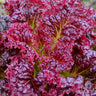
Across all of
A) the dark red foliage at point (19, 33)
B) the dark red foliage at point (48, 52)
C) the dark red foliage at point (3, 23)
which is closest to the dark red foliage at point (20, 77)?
the dark red foliage at point (48, 52)

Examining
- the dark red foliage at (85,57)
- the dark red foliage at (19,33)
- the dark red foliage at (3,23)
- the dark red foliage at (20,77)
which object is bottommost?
the dark red foliage at (20,77)

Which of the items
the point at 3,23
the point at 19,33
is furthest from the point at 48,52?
the point at 3,23

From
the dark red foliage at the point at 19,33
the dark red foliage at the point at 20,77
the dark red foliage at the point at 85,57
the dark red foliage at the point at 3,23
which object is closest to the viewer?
the dark red foliage at the point at 20,77

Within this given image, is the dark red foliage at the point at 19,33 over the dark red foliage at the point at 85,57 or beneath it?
over

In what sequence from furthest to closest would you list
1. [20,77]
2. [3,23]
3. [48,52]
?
[3,23] < [48,52] < [20,77]

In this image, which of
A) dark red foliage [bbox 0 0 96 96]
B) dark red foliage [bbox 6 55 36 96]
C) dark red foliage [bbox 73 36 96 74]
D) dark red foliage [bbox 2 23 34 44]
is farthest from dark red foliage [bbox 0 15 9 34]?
dark red foliage [bbox 73 36 96 74]

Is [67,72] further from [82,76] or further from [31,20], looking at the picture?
[31,20]

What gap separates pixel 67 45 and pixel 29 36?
1.43ft

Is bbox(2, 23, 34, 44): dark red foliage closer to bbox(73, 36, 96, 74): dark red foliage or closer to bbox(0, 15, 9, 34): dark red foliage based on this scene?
bbox(0, 15, 9, 34): dark red foliage

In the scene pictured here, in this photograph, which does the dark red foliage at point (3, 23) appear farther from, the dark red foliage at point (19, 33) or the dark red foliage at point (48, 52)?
the dark red foliage at point (19, 33)

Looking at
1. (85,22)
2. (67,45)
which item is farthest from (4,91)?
(85,22)

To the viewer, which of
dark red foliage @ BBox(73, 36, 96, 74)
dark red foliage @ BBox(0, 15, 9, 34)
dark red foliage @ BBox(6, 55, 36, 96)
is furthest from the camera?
dark red foliage @ BBox(0, 15, 9, 34)

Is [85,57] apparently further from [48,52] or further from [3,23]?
[3,23]

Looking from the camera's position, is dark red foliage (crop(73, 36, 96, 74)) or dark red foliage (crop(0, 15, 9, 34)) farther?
dark red foliage (crop(0, 15, 9, 34))
